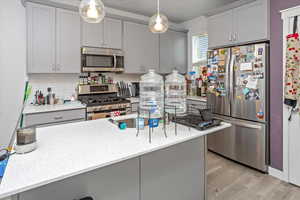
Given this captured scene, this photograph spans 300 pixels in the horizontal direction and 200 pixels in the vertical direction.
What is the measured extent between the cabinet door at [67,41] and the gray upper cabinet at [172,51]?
1.79 metres

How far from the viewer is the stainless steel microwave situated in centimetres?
303

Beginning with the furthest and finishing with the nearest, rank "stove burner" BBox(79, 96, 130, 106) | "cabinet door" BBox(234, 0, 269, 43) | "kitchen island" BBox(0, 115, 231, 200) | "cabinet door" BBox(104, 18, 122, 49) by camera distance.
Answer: "cabinet door" BBox(104, 18, 122, 49) → "stove burner" BBox(79, 96, 130, 106) → "cabinet door" BBox(234, 0, 269, 43) → "kitchen island" BBox(0, 115, 231, 200)

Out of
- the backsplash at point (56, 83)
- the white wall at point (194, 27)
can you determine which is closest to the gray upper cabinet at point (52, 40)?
the backsplash at point (56, 83)

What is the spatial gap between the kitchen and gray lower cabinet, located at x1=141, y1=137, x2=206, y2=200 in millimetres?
590

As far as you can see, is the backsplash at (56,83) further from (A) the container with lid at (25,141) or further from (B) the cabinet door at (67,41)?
(A) the container with lid at (25,141)

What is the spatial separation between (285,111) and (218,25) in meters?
1.73

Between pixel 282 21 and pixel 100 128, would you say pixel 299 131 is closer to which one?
pixel 282 21

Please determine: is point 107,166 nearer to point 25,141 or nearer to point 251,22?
point 25,141

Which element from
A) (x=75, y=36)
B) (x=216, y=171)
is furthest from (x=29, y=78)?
(x=216, y=171)

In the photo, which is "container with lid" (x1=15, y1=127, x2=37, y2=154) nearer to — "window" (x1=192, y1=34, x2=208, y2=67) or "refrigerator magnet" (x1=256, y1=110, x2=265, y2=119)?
"refrigerator magnet" (x1=256, y1=110, x2=265, y2=119)

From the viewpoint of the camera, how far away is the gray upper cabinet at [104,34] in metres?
3.05

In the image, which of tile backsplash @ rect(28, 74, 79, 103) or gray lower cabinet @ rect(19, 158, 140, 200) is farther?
tile backsplash @ rect(28, 74, 79, 103)

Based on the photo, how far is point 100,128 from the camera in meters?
1.56

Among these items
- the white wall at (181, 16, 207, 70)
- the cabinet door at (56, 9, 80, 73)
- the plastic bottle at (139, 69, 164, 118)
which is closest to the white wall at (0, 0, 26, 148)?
the cabinet door at (56, 9, 80, 73)
